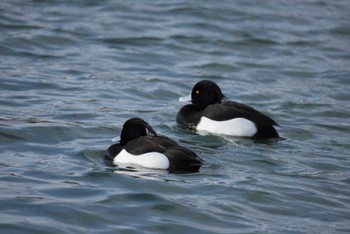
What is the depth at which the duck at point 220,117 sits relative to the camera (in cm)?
1057

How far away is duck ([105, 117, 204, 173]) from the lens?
858 centimetres

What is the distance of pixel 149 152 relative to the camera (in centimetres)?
865

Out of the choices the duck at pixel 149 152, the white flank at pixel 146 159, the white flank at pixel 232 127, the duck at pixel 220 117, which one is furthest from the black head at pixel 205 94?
the white flank at pixel 146 159

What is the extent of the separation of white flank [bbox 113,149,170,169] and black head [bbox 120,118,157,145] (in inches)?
9.3

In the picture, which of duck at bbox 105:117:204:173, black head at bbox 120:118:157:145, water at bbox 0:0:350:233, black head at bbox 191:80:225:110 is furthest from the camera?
black head at bbox 191:80:225:110

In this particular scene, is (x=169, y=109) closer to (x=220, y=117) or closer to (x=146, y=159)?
(x=220, y=117)

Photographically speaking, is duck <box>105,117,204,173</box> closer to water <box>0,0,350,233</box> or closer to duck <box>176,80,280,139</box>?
water <box>0,0,350,233</box>

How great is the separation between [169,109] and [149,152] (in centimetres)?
355

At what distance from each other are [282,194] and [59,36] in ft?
27.8

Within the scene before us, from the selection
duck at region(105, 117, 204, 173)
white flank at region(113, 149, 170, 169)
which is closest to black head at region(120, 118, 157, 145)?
duck at region(105, 117, 204, 173)

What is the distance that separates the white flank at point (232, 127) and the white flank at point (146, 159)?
2.16 m

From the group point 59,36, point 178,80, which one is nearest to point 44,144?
point 178,80

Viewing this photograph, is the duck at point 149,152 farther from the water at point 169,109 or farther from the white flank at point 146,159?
the water at point 169,109

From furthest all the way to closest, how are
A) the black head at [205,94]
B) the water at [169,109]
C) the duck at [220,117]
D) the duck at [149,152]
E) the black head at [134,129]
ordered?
the black head at [205,94] → the duck at [220,117] → the black head at [134,129] → the duck at [149,152] → the water at [169,109]
